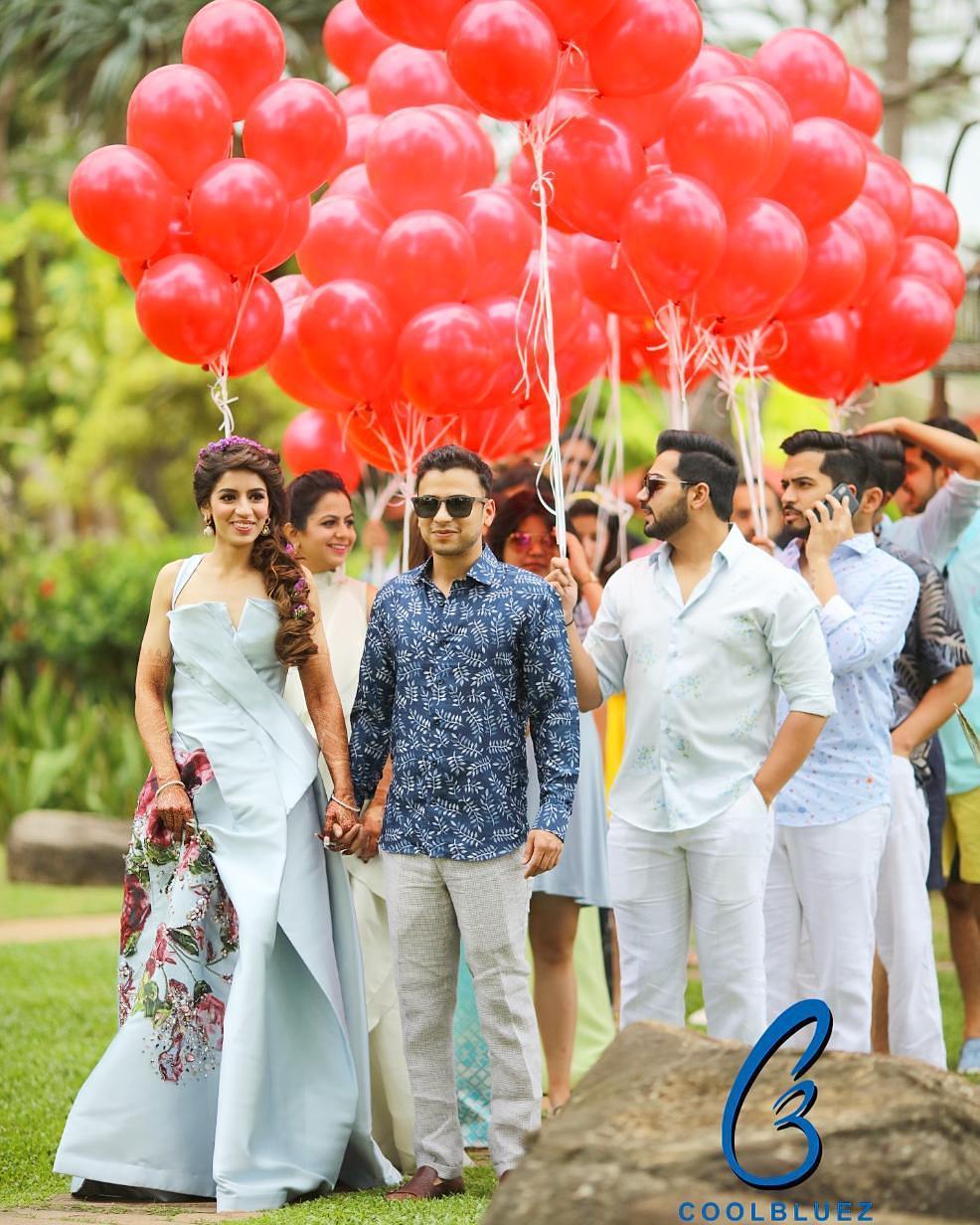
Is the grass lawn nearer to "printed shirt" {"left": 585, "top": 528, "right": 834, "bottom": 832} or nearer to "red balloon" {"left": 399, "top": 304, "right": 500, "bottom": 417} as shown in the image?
"red balloon" {"left": 399, "top": 304, "right": 500, "bottom": 417}

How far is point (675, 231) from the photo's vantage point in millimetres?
5293

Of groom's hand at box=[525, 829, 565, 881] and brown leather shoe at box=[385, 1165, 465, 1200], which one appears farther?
brown leather shoe at box=[385, 1165, 465, 1200]

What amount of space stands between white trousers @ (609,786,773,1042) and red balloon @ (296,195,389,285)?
7.45ft

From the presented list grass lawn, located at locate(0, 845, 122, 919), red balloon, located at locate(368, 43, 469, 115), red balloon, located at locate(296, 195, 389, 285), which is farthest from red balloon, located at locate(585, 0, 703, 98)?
grass lawn, located at locate(0, 845, 122, 919)

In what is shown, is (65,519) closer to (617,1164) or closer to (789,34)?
(789,34)

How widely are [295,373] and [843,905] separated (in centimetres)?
275

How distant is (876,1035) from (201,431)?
1696cm

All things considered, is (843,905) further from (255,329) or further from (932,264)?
(932,264)

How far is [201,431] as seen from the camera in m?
21.6

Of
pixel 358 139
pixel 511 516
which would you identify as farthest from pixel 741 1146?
pixel 358 139

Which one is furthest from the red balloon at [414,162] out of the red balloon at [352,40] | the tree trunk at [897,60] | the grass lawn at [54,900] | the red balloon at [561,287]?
the tree trunk at [897,60]

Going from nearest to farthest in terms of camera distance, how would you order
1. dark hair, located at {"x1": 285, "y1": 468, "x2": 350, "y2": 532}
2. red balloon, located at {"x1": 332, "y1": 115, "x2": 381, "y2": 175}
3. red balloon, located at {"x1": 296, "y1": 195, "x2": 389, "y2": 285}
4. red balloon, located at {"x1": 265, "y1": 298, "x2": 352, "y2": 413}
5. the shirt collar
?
the shirt collar → dark hair, located at {"x1": 285, "y1": 468, "x2": 350, "y2": 532} → red balloon, located at {"x1": 296, "y1": 195, "x2": 389, "y2": 285} → red balloon, located at {"x1": 265, "y1": 298, "x2": 352, "y2": 413} → red balloon, located at {"x1": 332, "y1": 115, "x2": 381, "y2": 175}

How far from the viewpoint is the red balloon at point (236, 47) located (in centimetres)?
564

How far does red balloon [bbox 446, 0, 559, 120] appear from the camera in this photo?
502 cm
